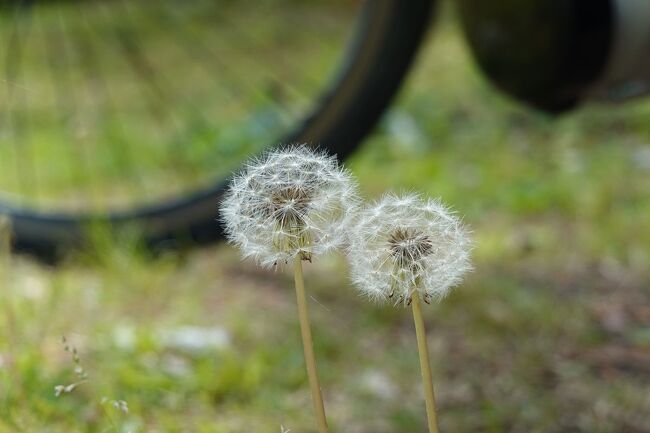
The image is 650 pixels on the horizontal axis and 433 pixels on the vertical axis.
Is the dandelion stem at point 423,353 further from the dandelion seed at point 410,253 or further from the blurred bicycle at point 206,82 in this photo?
the blurred bicycle at point 206,82

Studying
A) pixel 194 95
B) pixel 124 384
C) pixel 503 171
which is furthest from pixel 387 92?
pixel 194 95

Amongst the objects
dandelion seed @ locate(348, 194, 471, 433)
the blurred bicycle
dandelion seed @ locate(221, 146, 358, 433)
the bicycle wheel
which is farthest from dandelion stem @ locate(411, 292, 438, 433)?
the bicycle wheel

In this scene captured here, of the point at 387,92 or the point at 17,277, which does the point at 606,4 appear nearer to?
the point at 387,92

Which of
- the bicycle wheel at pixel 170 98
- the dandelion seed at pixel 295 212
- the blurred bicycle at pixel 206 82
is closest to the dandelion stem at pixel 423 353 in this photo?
the dandelion seed at pixel 295 212

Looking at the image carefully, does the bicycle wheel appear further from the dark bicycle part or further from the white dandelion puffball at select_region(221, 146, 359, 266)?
the white dandelion puffball at select_region(221, 146, 359, 266)

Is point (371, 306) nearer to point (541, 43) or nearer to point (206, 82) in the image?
point (541, 43)

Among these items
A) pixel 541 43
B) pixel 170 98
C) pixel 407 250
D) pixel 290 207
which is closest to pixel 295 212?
pixel 290 207

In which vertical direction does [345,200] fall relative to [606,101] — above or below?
below
